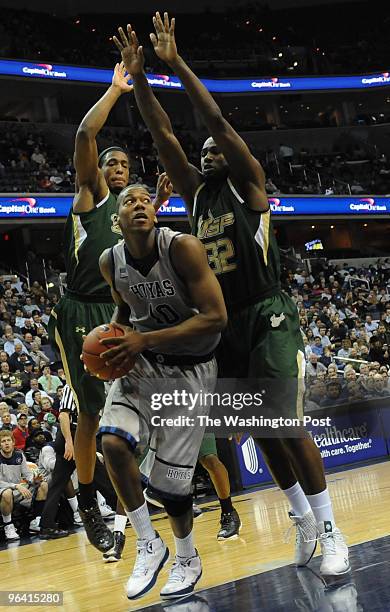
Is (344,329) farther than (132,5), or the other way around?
(132,5)

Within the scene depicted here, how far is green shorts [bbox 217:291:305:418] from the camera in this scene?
467 centimetres

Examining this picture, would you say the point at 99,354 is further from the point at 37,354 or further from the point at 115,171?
the point at 37,354

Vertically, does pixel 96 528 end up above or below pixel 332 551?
above

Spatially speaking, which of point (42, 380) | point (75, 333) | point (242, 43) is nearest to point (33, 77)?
point (242, 43)

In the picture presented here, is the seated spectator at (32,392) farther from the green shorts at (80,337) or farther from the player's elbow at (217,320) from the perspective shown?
the player's elbow at (217,320)

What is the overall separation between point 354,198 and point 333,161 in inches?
115

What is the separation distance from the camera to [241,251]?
187 inches

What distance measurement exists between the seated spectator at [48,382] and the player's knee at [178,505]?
9674mm

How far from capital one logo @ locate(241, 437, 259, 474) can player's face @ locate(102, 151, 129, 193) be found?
624cm

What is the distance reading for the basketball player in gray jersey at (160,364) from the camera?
415 centimetres

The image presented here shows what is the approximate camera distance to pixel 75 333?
5.56m

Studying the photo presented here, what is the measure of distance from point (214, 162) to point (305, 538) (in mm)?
2278

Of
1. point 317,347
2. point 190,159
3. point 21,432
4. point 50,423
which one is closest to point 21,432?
point 21,432

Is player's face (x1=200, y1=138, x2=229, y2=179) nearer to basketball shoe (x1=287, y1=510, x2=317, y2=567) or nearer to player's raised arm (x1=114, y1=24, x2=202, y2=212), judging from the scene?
player's raised arm (x1=114, y1=24, x2=202, y2=212)
